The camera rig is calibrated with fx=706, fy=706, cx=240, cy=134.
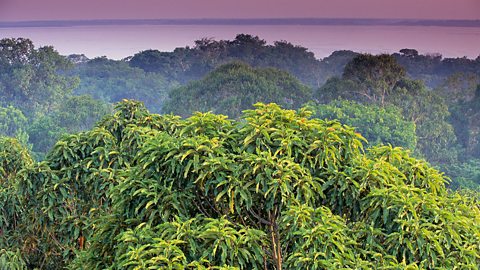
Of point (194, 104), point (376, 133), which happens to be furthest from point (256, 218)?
point (194, 104)

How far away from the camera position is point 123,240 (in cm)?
412

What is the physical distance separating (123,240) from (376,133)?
2089 cm

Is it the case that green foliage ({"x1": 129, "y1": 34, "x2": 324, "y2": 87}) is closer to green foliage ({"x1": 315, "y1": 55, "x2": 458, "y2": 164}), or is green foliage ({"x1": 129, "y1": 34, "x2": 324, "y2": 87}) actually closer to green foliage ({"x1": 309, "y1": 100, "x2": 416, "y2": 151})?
green foliage ({"x1": 315, "y1": 55, "x2": 458, "y2": 164})

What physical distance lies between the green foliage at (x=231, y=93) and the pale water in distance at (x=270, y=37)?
14936 millimetres

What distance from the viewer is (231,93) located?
95.6 ft

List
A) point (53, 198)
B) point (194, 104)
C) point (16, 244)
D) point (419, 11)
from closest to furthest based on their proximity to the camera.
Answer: point (53, 198) → point (16, 244) → point (194, 104) → point (419, 11)

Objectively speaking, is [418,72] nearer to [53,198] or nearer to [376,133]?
[376,133]

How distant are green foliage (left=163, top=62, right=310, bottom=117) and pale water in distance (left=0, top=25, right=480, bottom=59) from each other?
1494cm

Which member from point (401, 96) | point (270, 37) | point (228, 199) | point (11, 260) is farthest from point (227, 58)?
point (228, 199)

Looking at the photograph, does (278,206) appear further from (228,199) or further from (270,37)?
(270,37)

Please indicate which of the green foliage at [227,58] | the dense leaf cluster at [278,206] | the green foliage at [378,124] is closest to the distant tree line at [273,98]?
the green foliage at [378,124]

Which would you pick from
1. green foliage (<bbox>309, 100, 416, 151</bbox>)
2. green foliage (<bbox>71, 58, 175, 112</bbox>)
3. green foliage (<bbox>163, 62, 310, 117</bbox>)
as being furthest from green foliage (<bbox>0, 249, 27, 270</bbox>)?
green foliage (<bbox>71, 58, 175, 112</bbox>)

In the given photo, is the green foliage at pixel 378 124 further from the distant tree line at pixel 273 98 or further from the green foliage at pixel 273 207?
the green foliage at pixel 273 207

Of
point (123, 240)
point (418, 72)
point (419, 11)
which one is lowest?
point (418, 72)
